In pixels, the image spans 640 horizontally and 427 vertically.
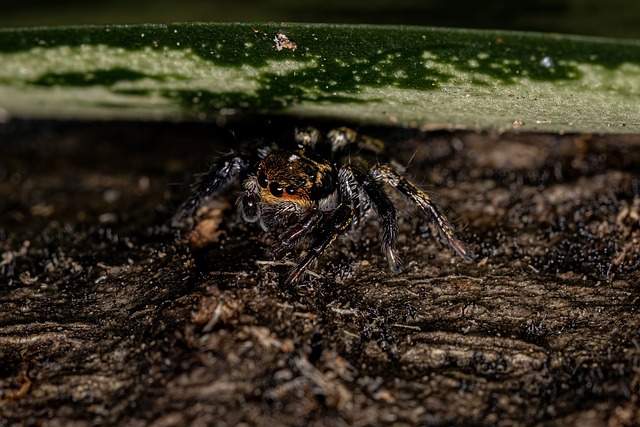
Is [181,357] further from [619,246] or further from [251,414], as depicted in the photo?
[619,246]

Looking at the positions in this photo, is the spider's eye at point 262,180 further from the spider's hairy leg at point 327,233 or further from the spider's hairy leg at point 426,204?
the spider's hairy leg at point 426,204

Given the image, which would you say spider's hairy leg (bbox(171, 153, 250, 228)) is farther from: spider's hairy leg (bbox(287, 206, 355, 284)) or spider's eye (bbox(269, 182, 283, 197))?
spider's hairy leg (bbox(287, 206, 355, 284))

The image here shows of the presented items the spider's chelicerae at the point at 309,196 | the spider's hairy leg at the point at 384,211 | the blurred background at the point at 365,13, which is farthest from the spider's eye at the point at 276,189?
the blurred background at the point at 365,13

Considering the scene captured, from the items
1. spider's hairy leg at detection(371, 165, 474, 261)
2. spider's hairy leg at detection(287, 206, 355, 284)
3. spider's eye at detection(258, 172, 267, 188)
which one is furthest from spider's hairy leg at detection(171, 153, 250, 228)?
spider's hairy leg at detection(371, 165, 474, 261)

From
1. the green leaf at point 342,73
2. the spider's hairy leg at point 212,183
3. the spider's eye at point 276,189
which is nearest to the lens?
the green leaf at point 342,73

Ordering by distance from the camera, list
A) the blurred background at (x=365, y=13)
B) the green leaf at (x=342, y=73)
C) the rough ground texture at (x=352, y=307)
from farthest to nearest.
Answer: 1. the blurred background at (x=365, y=13)
2. the green leaf at (x=342, y=73)
3. the rough ground texture at (x=352, y=307)

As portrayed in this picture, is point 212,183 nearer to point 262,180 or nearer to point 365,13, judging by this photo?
point 262,180

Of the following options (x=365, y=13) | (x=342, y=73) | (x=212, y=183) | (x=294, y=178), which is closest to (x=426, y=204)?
(x=294, y=178)
